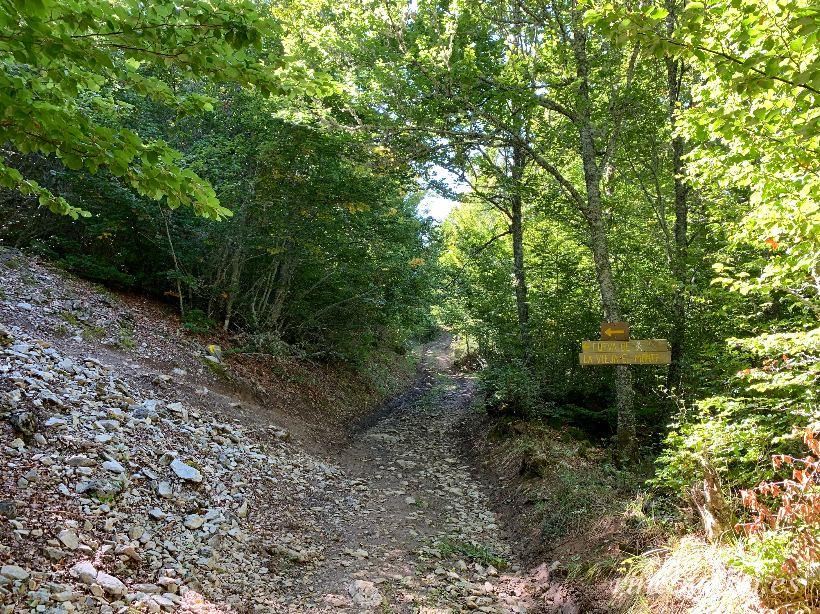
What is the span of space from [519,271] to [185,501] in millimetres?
9912

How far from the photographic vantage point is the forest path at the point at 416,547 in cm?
479

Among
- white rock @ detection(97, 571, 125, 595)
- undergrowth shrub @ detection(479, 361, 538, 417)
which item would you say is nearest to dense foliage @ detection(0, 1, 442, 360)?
undergrowth shrub @ detection(479, 361, 538, 417)

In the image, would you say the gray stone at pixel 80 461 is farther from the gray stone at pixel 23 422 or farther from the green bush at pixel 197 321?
the green bush at pixel 197 321

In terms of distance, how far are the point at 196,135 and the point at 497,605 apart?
12061mm

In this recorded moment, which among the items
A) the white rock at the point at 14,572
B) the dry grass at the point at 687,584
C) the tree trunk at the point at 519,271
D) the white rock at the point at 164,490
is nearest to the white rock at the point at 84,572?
the white rock at the point at 14,572

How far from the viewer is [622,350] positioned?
24.2 ft

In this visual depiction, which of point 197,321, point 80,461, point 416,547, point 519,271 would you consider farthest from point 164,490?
point 519,271

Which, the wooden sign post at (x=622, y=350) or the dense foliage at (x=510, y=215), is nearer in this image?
the dense foliage at (x=510, y=215)

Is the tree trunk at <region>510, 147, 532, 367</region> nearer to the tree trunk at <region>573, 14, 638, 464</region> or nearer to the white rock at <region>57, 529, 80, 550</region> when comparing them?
the tree trunk at <region>573, 14, 638, 464</region>

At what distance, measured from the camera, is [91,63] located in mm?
2746

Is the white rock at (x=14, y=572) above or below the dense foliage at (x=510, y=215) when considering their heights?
below

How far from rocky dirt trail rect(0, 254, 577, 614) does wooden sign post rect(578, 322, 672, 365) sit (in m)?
2.91

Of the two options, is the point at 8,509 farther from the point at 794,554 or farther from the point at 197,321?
the point at 197,321

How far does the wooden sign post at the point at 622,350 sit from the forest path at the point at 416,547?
9.45 feet
